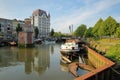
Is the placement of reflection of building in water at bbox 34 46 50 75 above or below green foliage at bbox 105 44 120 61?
below

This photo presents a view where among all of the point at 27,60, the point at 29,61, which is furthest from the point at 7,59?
the point at 29,61

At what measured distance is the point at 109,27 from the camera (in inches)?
2067

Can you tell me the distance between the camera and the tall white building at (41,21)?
143375mm

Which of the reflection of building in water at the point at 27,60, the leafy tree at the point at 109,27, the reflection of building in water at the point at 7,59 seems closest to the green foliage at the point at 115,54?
the reflection of building in water at the point at 27,60

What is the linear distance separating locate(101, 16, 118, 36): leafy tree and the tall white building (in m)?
92.2

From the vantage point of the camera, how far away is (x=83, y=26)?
110 meters

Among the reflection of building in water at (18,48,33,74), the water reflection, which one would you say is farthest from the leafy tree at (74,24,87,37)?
the reflection of building in water at (18,48,33,74)

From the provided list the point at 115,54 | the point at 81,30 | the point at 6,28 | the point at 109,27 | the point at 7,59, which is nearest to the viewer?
the point at 115,54

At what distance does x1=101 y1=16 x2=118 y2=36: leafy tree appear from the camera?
169 feet

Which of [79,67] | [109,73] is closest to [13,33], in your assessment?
[79,67]

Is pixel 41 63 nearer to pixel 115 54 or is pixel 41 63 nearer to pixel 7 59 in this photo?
pixel 7 59

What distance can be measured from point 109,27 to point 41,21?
100.0 metres

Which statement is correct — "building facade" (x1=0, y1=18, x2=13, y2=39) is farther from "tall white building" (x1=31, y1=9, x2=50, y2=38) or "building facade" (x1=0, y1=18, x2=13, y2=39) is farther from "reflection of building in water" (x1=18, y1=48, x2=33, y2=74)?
"reflection of building in water" (x1=18, y1=48, x2=33, y2=74)

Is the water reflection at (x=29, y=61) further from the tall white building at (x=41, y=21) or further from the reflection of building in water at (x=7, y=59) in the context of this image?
the tall white building at (x=41, y=21)
